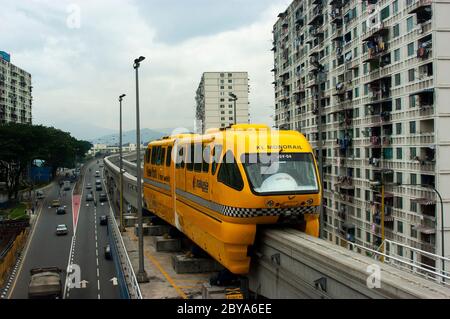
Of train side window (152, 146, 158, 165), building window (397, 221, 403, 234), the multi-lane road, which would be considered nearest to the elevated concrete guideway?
train side window (152, 146, 158, 165)

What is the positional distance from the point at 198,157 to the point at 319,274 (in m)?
8.76

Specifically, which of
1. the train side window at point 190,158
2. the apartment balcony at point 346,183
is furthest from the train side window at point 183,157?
the apartment balcony at point 346,183

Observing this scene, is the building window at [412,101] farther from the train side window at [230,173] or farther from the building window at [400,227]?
the train side window at [230,173]

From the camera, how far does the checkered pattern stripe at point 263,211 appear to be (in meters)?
15.2

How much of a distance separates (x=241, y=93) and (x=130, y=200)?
7839 cm

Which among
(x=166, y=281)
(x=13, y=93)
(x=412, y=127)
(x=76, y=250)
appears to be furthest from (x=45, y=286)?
(x=13, y=93)

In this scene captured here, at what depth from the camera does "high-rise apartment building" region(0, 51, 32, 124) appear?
118 metres

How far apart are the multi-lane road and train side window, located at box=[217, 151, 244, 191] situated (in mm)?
22113

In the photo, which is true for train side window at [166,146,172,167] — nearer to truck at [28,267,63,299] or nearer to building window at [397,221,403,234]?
truck at [28,267,63,299]

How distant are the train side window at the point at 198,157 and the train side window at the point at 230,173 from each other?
2645 mm

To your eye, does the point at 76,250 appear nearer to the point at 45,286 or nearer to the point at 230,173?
the point at 45,286

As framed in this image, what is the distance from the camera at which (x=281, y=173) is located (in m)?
15.7
